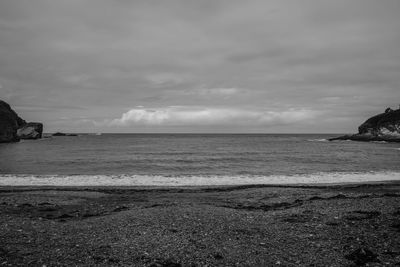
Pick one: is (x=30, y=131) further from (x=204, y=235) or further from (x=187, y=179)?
(x=204, y=235)

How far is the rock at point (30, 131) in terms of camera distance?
429 ft

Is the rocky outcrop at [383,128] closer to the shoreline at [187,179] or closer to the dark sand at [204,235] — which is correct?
the shoreline at [187,179]

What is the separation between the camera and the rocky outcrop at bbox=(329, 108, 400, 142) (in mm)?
113062

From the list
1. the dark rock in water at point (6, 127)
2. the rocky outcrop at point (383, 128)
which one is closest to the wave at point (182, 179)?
the dark rock in water at point (6, 127)

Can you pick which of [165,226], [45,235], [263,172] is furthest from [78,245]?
[263,172]

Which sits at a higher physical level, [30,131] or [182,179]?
[30,131]

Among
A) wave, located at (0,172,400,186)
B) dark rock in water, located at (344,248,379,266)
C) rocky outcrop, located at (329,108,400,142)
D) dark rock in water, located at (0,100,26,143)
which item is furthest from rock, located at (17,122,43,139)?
dark rock in water, located at (344,248,379,266)

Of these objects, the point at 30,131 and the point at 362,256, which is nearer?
the point at 362,256

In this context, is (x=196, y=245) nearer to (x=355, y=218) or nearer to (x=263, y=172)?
(x=355, y=218)

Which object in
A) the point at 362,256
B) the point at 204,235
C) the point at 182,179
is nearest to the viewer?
the point at 362,256

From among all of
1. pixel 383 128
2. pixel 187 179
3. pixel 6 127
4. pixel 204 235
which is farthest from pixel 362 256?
pixel 383 128

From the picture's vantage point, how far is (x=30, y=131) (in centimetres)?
13312

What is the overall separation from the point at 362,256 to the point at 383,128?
418 ft

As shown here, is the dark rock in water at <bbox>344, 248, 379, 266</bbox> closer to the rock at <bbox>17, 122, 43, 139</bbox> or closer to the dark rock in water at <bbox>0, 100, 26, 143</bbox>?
the dark rock in water at <bbox>0, 100, 26, 143</bbox>
